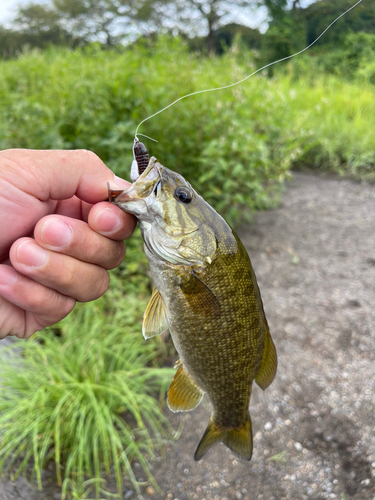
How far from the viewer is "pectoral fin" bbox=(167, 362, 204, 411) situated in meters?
1.35

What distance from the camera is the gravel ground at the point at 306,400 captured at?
2.27 metres

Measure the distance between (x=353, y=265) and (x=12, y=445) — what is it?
12.9ft

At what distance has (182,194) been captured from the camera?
1179 mm

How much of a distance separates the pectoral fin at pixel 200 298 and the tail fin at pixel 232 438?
0.56 meters

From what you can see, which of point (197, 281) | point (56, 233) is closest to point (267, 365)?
point (197, 281)

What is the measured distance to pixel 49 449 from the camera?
2434 millimetres

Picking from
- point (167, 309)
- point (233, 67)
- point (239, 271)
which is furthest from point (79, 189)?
point (233, 67)

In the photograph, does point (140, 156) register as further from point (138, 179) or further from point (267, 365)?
point (267, 365)

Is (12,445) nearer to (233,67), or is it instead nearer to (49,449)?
(49,449)

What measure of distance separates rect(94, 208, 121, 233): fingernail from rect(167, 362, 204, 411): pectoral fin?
595mm

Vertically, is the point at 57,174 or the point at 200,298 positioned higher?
the point at 57,174

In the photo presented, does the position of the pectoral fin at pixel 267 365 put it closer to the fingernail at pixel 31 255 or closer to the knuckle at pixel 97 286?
the knuckle at pixel 97 286

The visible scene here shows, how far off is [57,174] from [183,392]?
966 mm

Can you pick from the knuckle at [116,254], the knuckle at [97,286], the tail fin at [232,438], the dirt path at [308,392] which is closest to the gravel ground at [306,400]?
the dirt path at [308,392]
